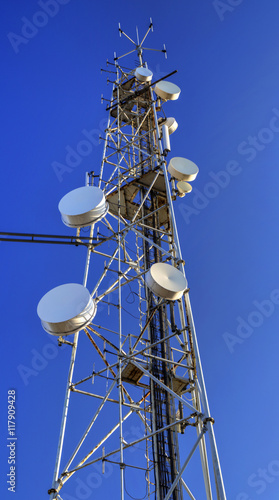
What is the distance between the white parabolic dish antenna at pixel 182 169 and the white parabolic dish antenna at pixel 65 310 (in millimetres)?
6823

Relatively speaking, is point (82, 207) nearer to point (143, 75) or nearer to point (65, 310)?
point (65, 310)

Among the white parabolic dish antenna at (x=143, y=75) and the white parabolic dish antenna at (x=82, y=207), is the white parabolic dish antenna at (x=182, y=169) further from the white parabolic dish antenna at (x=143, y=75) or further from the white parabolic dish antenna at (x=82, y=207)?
the white parabolic dish antenna at (x=143, y=75)

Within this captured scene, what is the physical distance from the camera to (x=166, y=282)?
1356cm

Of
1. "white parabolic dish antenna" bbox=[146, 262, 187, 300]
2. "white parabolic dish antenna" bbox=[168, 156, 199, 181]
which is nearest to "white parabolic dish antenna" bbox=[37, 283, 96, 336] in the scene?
"white parabolic dish antenna" bbox=[146, 262, 187, 300]

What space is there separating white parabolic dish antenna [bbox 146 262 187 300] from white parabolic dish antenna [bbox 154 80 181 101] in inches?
402

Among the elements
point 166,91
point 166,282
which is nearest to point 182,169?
point 166,91

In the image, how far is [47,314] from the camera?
13430mm

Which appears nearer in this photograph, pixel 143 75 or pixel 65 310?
pixel 65 310

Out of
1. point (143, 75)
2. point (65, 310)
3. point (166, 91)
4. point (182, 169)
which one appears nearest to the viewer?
point (65, 310)

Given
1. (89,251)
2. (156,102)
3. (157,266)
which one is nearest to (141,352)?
(157,266)

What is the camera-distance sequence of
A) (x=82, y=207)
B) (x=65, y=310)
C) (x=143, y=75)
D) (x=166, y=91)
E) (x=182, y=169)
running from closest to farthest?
(x=65, y=310), (x=82, y=207), (x=182, y=169), (x=166, y=91), (x=143, y=75)

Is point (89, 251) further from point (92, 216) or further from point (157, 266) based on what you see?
point (157, 266)

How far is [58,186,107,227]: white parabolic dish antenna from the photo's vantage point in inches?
623

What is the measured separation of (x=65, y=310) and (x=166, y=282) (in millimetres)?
2817
